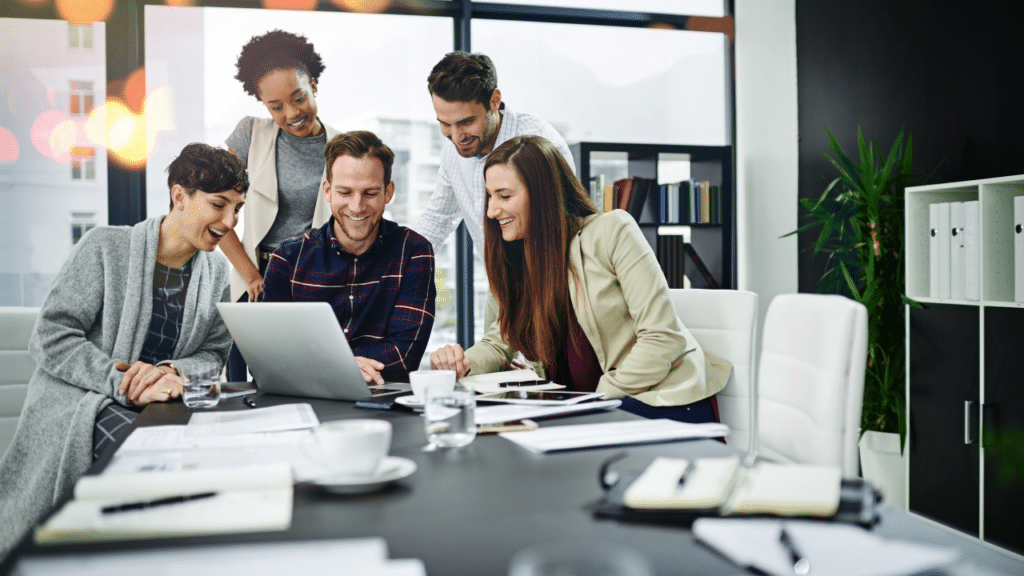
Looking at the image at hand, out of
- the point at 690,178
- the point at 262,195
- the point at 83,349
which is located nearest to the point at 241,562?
the point at 83,349

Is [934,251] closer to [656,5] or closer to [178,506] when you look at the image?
[656,5]

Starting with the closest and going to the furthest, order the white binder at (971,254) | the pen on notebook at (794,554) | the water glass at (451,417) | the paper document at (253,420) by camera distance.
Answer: the pen on notebook at (794,554) < the water glass at (451,417) < the paper document at (253,420) < the white binder at (971,254)

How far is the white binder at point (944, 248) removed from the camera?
2.88 metres

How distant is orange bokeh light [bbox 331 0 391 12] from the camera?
4.30m

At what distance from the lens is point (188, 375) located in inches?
62.2

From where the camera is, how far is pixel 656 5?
15.6ft

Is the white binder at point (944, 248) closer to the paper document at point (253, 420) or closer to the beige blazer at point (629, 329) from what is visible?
the beige blazer at point (629, 329)

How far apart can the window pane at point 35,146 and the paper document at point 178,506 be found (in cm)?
363

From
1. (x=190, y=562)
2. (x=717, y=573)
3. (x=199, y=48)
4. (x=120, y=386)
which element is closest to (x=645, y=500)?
(x=717, y=573)

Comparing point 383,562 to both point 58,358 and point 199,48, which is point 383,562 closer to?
point 58,358

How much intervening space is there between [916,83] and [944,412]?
1.48 meters

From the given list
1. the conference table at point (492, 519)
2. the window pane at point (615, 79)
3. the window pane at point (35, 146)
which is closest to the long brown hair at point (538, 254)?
the conference table at point (492, 519)

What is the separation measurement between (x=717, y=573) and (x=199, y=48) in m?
4.15

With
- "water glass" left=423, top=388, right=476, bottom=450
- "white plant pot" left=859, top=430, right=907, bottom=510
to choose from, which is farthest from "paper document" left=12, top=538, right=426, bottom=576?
"white plant pot" left=859, top=430, right=907, bottom=510
